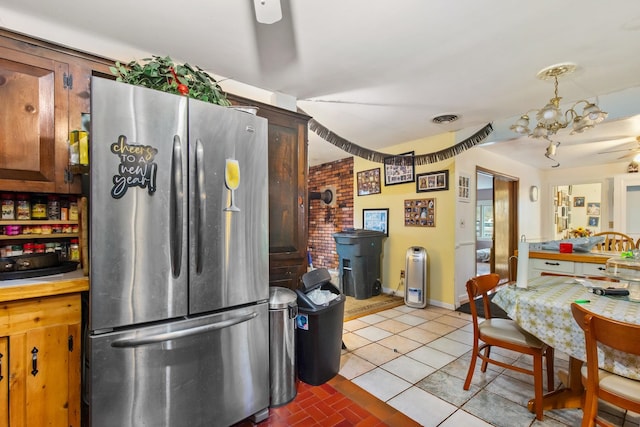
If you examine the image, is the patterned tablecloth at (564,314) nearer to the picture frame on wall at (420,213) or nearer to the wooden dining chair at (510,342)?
the wooden dining chair at (510,342)

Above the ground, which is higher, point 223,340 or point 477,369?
point 223,340

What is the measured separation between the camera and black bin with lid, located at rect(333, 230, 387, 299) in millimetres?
4312

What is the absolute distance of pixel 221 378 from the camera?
1555mm

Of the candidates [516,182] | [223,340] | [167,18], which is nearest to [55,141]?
[167,18]

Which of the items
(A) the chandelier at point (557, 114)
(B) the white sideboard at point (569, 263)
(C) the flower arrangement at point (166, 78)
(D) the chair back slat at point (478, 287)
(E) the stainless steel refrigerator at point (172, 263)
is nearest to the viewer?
(E) the stainless steel refrigerator at point (172, 263)

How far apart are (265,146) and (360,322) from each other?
8.26ft

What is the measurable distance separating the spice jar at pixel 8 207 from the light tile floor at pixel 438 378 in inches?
96.4

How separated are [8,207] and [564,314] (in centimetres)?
324

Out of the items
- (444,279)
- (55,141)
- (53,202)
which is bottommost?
(444,279)

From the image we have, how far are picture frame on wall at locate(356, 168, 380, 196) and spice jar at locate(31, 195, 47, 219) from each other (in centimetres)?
415

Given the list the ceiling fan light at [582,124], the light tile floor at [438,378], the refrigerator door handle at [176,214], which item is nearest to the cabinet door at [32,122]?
the refrigerator door handle at [176,214]

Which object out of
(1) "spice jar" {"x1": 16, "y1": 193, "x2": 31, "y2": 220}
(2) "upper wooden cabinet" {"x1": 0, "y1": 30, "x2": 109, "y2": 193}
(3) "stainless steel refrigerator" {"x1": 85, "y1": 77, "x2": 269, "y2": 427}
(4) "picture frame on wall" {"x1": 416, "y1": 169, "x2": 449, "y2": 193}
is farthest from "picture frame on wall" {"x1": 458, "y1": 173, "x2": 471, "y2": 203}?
(1) "spice jar" {"x1": 16, "y1": 193, "x2": 31, "y2": 220}

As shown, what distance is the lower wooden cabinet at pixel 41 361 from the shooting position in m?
1.29

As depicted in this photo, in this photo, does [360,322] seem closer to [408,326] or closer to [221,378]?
[408,326]
